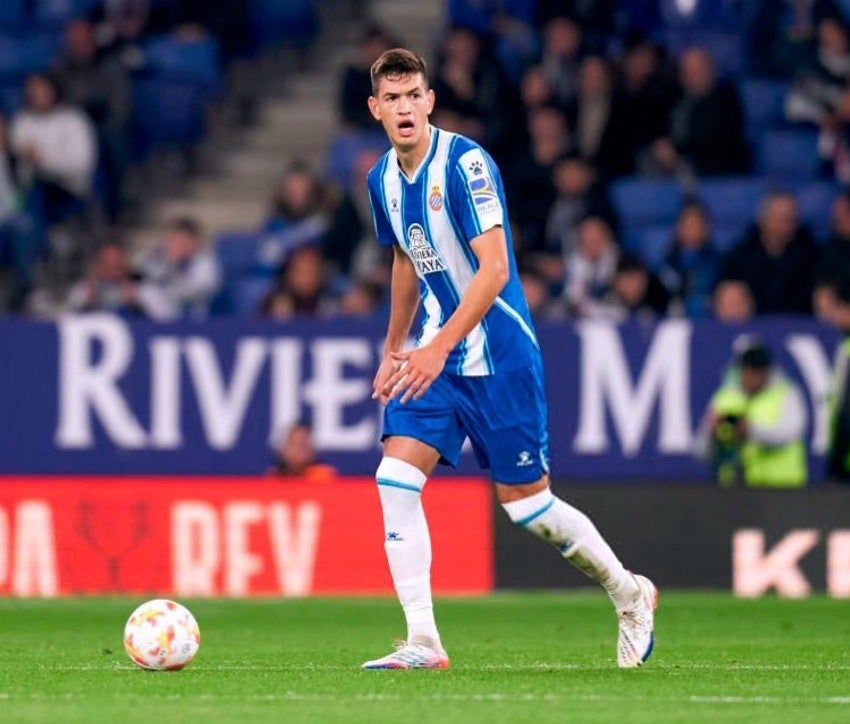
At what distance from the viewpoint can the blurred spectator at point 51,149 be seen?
18.1 meters

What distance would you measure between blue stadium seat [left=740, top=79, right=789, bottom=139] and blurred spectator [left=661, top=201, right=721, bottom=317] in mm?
1906

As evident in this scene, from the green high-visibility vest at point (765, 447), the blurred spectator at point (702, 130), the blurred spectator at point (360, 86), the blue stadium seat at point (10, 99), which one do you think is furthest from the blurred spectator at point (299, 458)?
the blue stadium seat at point (10, 99)

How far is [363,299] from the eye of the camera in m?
15.9

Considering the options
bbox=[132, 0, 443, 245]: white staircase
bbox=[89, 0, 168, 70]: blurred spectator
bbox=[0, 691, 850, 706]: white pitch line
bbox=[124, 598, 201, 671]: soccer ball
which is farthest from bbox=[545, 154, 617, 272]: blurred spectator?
bbox=[0, 691, 850, 706]: white pitch line

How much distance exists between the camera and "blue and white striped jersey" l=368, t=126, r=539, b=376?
8125 millimetres

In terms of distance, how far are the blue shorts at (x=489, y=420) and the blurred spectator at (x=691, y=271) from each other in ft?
25.2

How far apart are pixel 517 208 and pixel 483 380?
859 centimetres

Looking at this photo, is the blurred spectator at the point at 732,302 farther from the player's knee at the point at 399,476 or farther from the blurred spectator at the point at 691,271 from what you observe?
the player's knee at the point at 399,476

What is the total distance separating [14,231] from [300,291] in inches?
120

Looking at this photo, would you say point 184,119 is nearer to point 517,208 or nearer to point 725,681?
point 517,208

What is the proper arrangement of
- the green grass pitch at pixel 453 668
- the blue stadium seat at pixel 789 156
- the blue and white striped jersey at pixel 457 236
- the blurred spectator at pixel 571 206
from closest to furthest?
the green grass pitch at pixel 453 668, the blue and white striped jersey at pixel 457 236, the blurred spectator at pixel 571 206, the blue stadium seat at pixel 789 156

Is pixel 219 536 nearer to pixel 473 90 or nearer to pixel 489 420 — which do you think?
pixel 473 90

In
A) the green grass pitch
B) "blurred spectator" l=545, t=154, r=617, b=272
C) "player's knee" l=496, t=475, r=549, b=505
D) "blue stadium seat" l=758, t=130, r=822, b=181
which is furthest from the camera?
"blue stadium seat" l=758, t=130, r=822, b=181

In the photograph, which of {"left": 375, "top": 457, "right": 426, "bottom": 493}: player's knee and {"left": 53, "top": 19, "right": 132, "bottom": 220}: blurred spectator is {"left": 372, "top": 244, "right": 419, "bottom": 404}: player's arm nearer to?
{"left": 375, "top": 457, "right": 426, "bottom": 493}: player's knee
